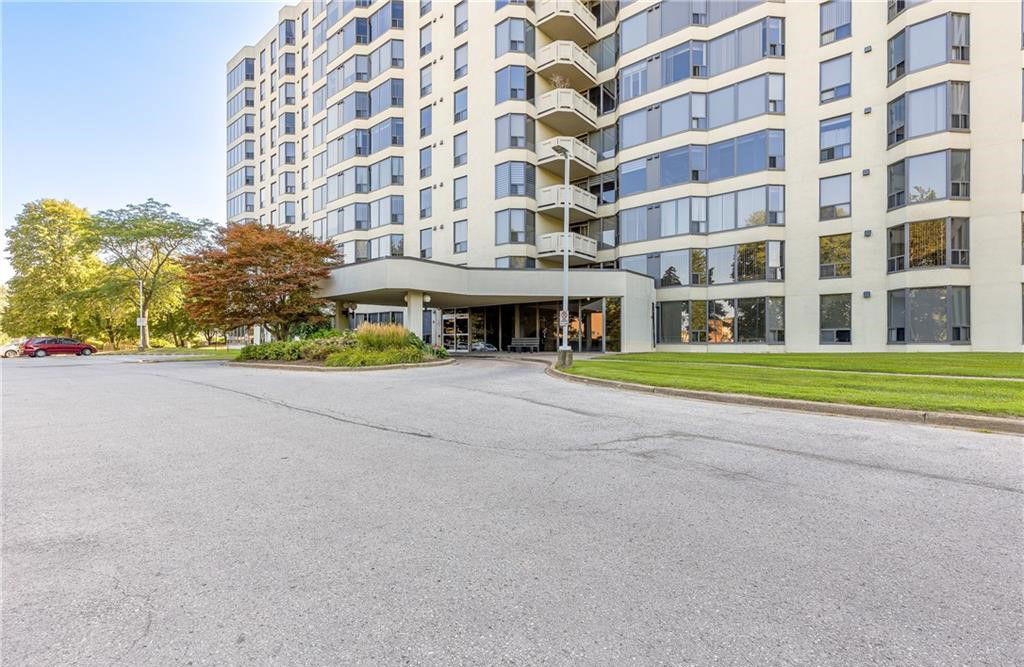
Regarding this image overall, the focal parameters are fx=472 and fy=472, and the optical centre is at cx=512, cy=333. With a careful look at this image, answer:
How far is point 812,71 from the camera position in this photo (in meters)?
24.5

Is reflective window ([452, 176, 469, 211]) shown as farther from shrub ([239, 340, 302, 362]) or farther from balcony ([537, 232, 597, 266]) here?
shrub ([239, 340, 302, 362])

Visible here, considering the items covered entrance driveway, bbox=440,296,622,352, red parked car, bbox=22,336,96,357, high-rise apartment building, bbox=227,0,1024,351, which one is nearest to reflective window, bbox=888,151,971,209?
high-rise apartment building, bbox=227,0,1024,351

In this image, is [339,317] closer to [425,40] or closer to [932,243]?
[425,40]

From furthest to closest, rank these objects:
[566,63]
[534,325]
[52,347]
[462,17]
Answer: [52,347], [534,325], [462,17], [566,63]

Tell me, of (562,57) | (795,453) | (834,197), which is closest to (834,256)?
(834,197)

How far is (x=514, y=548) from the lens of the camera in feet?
10.9

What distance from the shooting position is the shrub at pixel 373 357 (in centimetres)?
1823

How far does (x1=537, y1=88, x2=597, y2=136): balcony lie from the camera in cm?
2852

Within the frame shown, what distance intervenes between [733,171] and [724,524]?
2717 centimetres

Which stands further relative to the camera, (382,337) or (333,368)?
(382,337)

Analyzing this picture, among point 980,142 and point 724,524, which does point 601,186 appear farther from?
point 724,524

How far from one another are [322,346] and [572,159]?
18.2 metres

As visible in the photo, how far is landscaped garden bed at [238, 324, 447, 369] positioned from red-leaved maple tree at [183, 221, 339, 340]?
2293 mm

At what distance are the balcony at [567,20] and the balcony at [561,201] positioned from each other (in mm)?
9880
